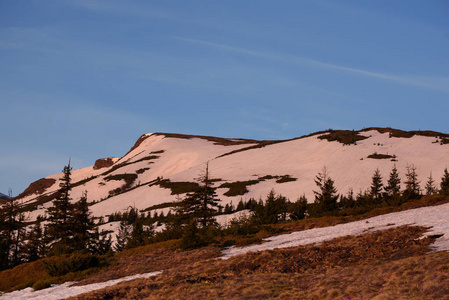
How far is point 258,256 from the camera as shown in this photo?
711 inches

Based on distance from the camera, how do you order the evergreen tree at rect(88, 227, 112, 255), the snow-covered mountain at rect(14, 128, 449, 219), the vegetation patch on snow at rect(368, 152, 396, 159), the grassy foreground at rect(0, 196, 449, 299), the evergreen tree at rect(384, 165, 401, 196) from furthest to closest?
the vegetation patch on snow at rect(368, 152, 396, 159) → the snow-covered mountain at rect(14, 128, 449, 219) → the evergreen tree at rect(384, 165, 401, 196) → the evergreen tree at rect(88, 227, 112, 255) → the grassy foreground at rect(0, 196, 449, 299)

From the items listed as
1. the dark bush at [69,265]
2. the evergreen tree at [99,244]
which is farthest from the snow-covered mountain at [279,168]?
the dark bush at [69,265]

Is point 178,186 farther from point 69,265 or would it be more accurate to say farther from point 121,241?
point 69,265

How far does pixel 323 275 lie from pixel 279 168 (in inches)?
3382

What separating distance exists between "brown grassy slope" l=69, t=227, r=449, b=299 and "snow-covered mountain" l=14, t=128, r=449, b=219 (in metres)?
55.2

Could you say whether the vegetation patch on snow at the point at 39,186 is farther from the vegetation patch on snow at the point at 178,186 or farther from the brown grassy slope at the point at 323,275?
the brown grassy slope at the point at 323,275

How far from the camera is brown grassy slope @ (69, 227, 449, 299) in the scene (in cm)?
1079

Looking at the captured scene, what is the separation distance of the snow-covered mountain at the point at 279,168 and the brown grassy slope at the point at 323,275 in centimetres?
5522

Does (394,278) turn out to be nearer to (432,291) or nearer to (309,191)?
(432,291)

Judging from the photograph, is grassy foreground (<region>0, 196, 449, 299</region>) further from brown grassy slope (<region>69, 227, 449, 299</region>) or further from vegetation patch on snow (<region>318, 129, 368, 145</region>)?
vegetation patch on snow (<region>318, 129, 368, 145</region>)

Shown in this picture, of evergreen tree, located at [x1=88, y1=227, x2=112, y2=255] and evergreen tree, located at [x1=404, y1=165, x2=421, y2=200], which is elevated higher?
evergreen tree, located at [x1=404, y1=165, x2=421, y2=200]

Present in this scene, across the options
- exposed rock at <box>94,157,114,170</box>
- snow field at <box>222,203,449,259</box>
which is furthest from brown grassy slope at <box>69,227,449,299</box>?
exposed rock at <box>94,157,114,170</box>

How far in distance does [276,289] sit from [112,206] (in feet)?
260

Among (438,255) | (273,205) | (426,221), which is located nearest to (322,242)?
(426,221)
